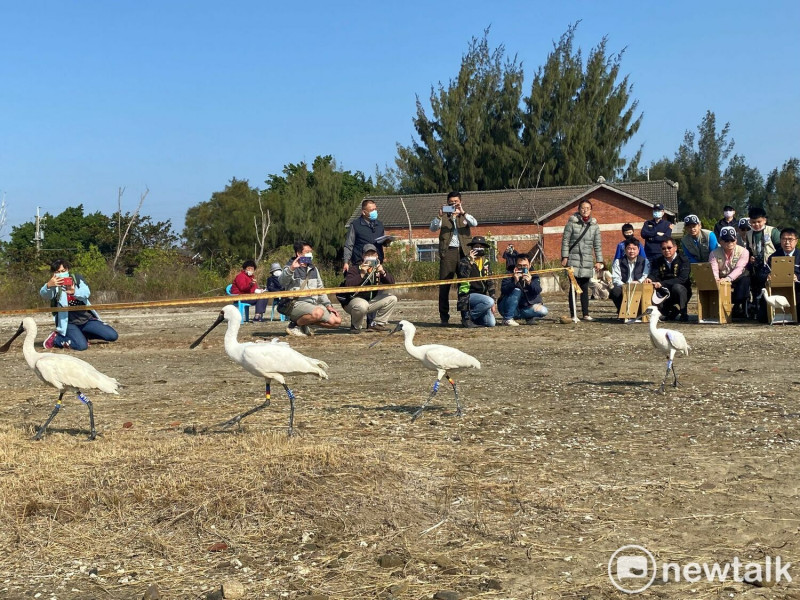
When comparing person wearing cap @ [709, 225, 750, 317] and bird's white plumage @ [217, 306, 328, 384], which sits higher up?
person wearing cap @ [709, 225, 750, 317]

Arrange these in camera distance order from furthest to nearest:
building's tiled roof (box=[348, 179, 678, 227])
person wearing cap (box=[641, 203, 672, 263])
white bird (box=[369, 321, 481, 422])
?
building's tiled roof (box=[348, 179, 678, 227]), person wearing cap (box=[641, 203, 672, 263]), white bird (box=[369, 321, 481, 422])

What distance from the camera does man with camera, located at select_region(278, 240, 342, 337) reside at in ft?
50.1

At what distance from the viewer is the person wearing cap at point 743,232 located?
54.5 ft

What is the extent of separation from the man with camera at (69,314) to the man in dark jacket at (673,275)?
994 centimetres

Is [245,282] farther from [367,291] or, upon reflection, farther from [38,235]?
[38,235]

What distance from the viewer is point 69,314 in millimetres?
14656

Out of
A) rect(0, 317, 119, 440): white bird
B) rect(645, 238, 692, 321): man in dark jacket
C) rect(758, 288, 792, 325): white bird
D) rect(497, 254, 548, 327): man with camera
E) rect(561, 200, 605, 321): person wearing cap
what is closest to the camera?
rect(0, 317, 119, 440): white bird

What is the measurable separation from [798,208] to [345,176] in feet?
131

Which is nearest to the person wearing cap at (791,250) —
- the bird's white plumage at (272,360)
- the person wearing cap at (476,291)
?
A: the person wearing cap at (476,291)

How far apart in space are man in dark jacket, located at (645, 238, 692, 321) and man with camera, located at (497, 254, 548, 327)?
6.80ft

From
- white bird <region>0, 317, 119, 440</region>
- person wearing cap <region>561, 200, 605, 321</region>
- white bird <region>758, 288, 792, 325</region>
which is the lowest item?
white bird <region>0, 317, 119, 440</region>

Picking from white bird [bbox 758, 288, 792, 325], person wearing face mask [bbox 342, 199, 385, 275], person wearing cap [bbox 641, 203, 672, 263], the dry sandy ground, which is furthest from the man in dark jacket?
the dry sandy ground

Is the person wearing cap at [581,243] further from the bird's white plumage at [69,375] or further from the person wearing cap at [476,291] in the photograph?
the bird's white plumage at [69,375]

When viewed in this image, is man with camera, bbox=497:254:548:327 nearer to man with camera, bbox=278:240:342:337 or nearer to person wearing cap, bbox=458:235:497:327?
person wearing cap, bbox=458:235:497:327
